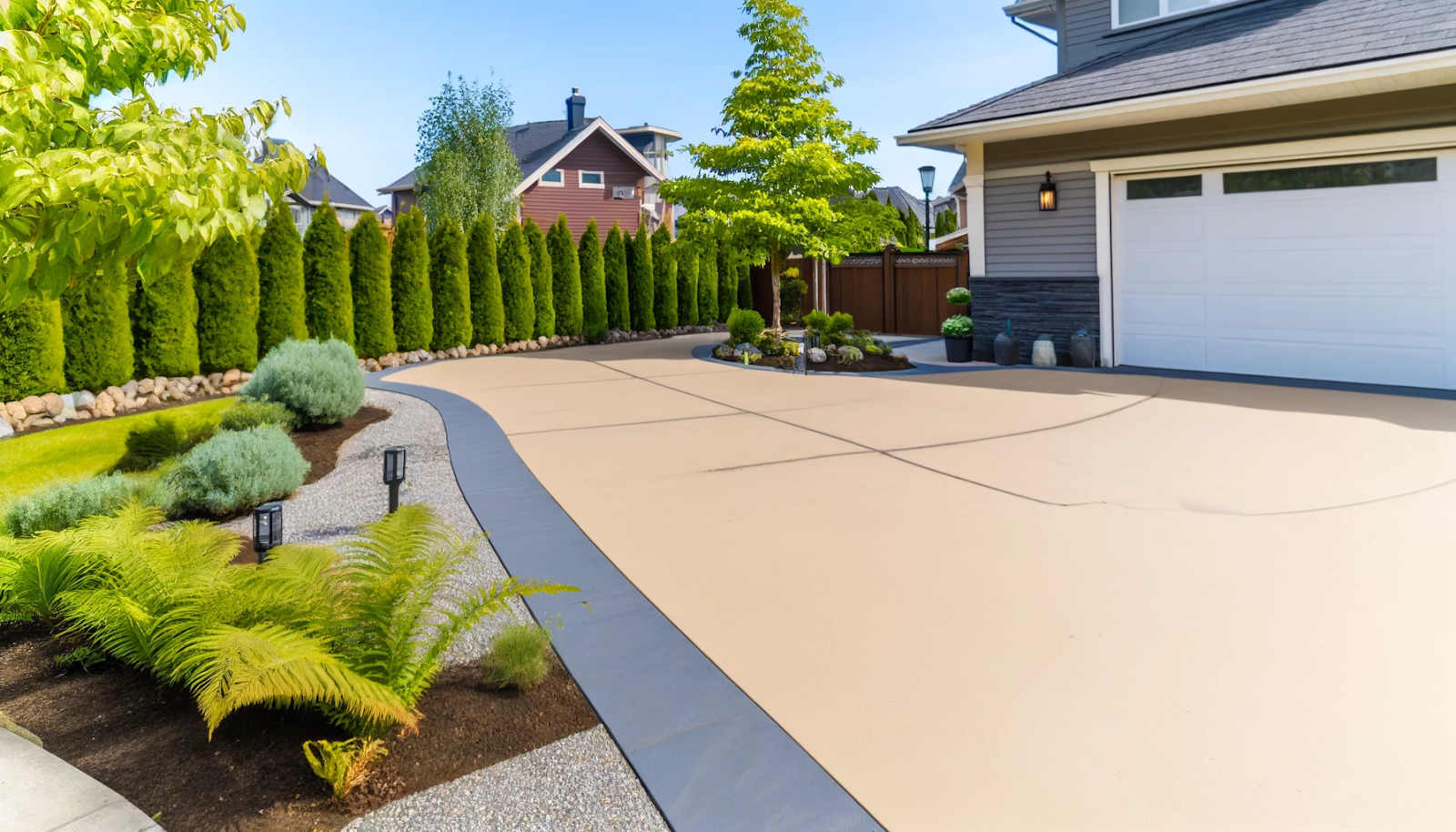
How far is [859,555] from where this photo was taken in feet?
13.5

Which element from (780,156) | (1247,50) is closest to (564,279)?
(780,156)

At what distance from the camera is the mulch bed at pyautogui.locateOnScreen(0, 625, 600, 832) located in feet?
7.25

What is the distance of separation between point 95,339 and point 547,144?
2390 centimetres

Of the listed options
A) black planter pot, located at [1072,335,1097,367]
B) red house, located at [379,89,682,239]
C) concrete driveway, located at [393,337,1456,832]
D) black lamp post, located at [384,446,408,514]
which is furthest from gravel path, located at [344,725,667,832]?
red house, located at [379,89,682,239]

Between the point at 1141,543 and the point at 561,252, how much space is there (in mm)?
13969

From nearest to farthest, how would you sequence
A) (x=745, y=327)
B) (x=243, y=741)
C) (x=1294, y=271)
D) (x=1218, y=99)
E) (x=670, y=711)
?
(x=243, y=741) → (x=670, y=711) → (x=1218, y=99) → (x=1294, y=271) → (x=745, y=327)

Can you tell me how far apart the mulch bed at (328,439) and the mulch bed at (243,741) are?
3.24 meters

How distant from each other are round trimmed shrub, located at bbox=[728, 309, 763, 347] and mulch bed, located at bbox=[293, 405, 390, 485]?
6277 millimetres

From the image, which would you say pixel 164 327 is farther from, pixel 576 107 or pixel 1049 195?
pixel 576 107

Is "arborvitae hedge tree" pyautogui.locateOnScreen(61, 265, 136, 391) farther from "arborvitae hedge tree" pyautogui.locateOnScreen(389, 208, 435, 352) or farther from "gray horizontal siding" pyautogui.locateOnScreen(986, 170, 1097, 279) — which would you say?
"gray horizontal siding" pyautogui.locateOnScreen(986, 170, 1097, 279)

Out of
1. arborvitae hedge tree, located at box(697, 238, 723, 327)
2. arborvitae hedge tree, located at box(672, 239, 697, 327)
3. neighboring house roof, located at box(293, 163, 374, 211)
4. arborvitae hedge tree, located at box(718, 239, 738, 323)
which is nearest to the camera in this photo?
arborvitae hedge tree, located at box(672, 239, 697, 327)

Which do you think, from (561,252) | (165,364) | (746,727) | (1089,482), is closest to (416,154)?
(561,252)

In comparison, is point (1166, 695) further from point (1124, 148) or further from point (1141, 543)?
point (1124, 148)

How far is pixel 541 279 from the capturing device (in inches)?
639
